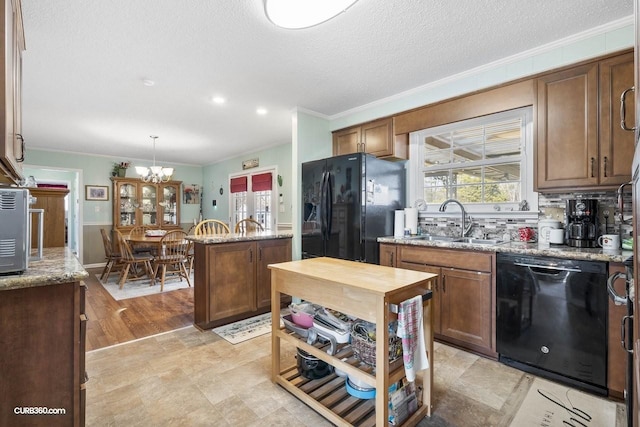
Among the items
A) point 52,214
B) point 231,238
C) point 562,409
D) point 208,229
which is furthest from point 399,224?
point 52,214

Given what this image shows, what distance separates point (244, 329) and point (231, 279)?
50 cm

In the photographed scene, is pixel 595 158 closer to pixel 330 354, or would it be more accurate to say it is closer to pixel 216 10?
pixel 330 354

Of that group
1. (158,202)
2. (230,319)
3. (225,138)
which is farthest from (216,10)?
(158,202)

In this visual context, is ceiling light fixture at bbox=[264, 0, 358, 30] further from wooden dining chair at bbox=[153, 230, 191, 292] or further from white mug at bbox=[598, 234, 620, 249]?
wooden dining chair at bbox=[153, 230, 191, 292]

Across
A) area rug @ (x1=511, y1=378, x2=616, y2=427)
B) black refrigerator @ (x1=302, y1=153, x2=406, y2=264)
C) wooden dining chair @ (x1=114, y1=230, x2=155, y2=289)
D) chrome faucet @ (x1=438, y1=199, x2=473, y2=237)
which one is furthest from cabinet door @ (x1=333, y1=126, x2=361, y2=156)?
wooden dining chair @ (x1=114, y1=230, x2=155, y2=289)

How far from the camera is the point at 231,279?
3076 millimetres

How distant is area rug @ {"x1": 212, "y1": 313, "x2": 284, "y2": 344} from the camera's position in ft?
8.97

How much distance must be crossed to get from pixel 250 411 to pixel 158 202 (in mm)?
6231

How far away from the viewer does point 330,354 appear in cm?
166

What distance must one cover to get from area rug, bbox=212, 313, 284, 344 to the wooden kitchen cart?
0.82 metres

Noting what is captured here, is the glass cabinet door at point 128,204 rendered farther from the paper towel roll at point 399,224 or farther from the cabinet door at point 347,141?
the paper towel roll at point 399,224

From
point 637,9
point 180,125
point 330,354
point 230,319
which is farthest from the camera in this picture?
point 180,125

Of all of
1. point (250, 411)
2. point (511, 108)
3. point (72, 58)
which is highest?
point (72, 58)

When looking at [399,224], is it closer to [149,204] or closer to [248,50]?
[248,50]
